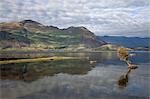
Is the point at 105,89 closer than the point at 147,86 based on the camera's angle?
Yes

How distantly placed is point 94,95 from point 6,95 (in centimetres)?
1471

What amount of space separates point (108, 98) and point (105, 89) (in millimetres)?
9268

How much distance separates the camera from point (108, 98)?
140ft

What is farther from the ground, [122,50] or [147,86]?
[122,50]

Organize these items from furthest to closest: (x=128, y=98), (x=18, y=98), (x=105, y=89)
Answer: (x=105, y=89), (x=128, y=98), (x=18, y=98)

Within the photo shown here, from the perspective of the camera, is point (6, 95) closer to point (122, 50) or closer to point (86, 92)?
point (86, 92)

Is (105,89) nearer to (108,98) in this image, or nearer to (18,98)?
(108,98)

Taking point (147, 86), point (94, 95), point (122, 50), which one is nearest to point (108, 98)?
point (94, 95)

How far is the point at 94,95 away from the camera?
45562 millimetres

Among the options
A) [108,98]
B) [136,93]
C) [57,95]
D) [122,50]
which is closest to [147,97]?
[136,93]

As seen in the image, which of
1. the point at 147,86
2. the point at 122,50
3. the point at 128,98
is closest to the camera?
the point at 128,98

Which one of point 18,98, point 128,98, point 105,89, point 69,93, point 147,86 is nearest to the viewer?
point 18,98

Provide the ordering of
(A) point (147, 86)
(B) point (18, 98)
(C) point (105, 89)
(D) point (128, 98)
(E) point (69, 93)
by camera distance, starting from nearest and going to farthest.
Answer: (B) point (18, 98)
(D) point (128, 98)
(E) point (69, 93)
(C) point (105, 89)
(A) point (147, 86)

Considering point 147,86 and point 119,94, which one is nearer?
point 119,94
